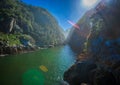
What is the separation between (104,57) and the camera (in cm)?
6325

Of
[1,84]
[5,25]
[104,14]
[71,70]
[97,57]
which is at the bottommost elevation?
[1,84]

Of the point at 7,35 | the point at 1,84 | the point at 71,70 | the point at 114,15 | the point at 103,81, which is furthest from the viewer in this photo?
the point at 7,35

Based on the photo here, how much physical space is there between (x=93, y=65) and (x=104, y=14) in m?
26.2

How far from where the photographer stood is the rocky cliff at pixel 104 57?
47062 mm

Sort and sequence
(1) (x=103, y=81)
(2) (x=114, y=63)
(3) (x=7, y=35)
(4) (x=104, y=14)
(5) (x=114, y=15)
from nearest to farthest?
(1) (x=103, y=81) → (2) (x=114, y=63) → (5) (x=114, y=15) → (4) (x=104, y=14) → (3) (x=7, y=35)

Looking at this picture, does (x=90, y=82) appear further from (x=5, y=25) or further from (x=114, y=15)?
(x=5, y=25)

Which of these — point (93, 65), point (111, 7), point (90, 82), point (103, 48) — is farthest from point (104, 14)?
point (90, 82)

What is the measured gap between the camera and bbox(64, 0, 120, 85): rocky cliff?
47.1 m

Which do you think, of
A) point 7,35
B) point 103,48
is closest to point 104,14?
point 103,48

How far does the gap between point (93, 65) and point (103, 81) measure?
12.8m

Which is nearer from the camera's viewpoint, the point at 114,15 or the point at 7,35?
the point at 114,15

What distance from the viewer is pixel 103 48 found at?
67188 mm

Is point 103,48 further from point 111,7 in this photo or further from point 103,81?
point 103,81

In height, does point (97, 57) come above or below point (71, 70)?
above
